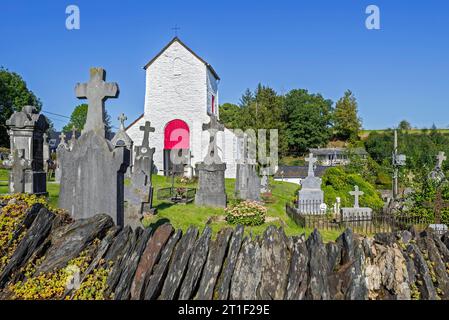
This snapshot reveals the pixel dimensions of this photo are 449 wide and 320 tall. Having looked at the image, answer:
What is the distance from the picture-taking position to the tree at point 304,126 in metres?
69.9

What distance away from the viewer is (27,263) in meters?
4.27

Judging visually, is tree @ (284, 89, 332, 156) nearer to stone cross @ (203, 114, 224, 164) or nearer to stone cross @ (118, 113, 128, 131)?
stone cross @ (118, 113, 128, 131)

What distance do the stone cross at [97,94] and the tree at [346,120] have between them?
71372mm

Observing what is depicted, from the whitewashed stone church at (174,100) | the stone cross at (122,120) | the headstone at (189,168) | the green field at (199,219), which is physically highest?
the whitewashed stone church at (174,100)

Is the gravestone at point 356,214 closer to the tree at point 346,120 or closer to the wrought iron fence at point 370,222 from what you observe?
the wrought iron fence at point 370,222

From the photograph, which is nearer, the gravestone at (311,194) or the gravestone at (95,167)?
the gravestone at (95,167)

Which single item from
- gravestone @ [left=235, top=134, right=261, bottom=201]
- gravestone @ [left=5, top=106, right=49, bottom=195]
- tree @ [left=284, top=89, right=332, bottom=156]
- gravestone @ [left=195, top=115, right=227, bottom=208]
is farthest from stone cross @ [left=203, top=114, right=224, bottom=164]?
tree @ [left=284, top=89, right=332, bottom=156]

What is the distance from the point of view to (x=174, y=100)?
1403 inches

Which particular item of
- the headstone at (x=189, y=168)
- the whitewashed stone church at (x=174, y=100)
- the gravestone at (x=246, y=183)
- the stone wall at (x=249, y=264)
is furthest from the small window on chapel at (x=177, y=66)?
the stone wall at (x=249, y=264)

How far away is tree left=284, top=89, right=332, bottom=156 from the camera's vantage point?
2751 inches

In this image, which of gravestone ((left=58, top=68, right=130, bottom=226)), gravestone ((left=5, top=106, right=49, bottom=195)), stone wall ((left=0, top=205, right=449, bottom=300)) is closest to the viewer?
stone wall ((left=0, top=205, right=449, bottom=300))

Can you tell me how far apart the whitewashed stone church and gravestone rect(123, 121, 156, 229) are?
15.3 m

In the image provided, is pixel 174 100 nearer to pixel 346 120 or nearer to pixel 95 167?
pixel 95 167
